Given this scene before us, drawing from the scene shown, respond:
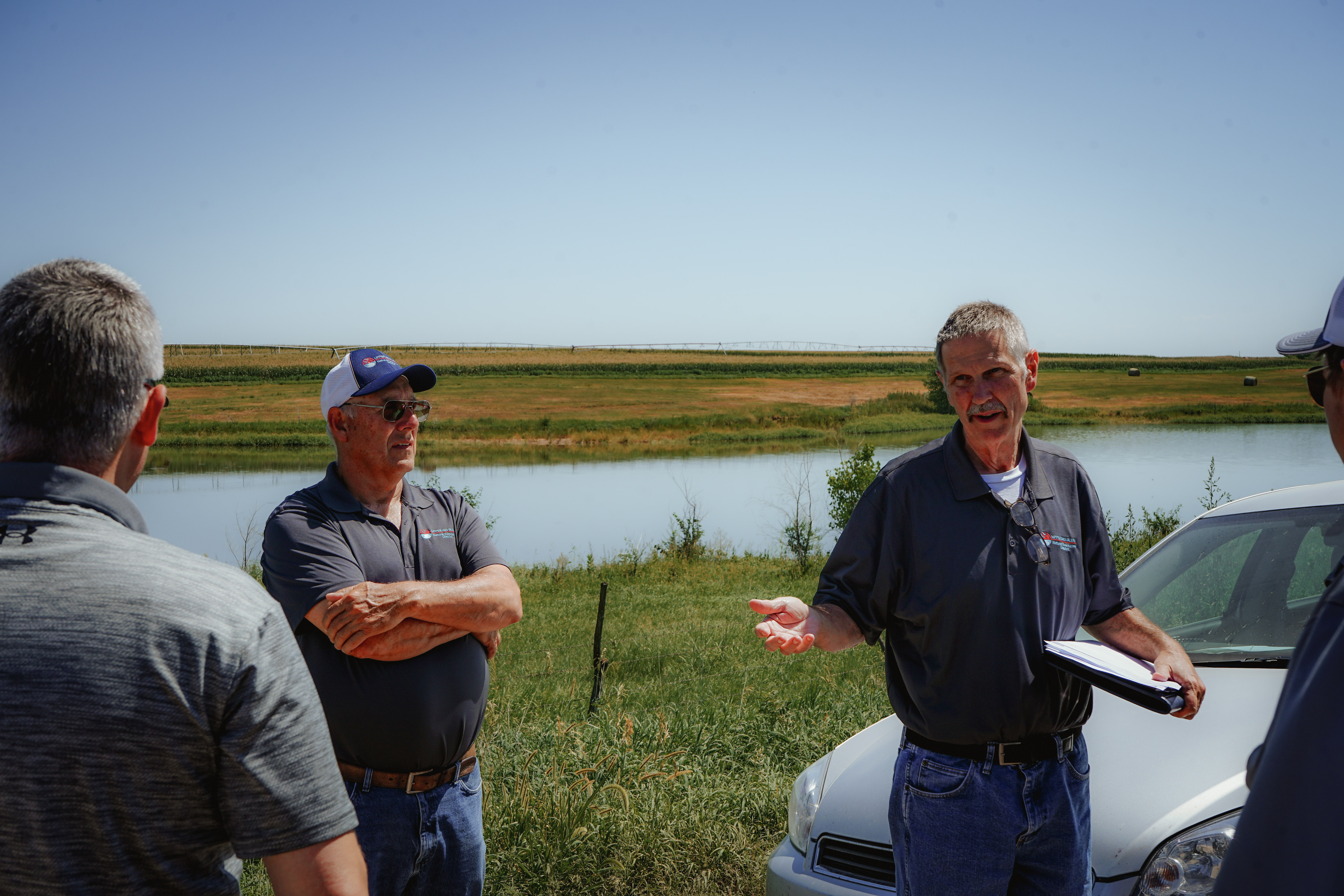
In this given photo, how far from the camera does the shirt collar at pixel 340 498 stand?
9.17 feet

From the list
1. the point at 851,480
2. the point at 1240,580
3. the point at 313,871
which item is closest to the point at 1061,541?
the point at 1240,580

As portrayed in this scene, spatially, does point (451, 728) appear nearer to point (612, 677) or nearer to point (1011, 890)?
point (1011, 890)

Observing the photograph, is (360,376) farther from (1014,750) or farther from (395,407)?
(1014,750)

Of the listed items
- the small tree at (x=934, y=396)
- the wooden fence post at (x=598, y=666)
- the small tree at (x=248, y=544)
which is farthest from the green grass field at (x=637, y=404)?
the wooden fence post at (x=598, y=666)

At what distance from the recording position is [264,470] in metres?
45.5

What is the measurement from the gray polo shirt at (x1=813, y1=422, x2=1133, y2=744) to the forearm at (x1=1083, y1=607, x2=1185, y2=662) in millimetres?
30

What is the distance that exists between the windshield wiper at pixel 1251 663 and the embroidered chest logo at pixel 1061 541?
40.5 inches

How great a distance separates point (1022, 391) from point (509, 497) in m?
36.0

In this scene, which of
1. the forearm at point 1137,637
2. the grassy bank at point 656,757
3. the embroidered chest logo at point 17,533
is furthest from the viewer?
the grassy bank at point 656,757

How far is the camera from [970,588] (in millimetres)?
2365

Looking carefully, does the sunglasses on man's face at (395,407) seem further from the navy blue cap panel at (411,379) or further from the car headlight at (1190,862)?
the car headlight at (1190,862)

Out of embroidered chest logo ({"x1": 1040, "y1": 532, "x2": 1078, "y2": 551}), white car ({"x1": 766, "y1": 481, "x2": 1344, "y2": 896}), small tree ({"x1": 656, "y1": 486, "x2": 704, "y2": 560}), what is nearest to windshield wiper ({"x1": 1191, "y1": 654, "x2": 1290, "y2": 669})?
white car ({"x1": 766, "y1": 481, "x2": 1344, "y2": 896})

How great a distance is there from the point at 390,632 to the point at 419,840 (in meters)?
0.60

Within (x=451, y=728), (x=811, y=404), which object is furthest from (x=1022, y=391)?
(x=811, y=404)
